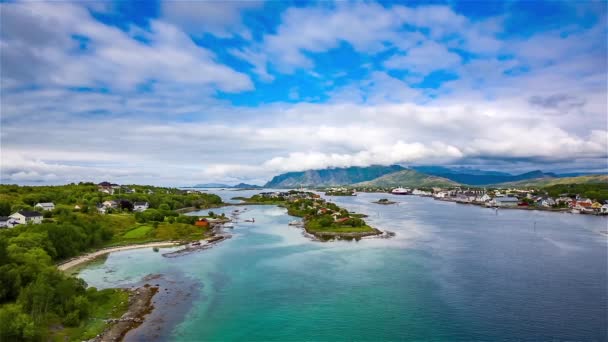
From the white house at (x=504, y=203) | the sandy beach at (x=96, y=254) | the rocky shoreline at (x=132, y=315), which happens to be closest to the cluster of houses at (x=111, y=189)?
the sandy beach at (x=96, y=254)

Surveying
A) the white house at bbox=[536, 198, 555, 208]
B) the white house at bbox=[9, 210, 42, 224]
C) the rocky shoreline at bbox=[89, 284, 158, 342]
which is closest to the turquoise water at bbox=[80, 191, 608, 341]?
the rocky shoreline at bbox=[89, 284, 158, 342]

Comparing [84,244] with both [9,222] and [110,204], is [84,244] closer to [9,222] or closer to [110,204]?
[9,222]

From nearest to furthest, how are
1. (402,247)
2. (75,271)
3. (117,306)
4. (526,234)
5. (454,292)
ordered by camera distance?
(117,306) < (454,292) < (75,271) < (402,247) < (526,234)

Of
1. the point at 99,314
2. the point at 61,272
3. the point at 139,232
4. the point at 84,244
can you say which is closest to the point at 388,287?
the point at 99,314

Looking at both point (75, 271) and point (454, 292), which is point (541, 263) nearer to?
point (454, 292)

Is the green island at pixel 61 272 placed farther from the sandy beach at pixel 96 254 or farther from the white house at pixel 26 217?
the sandy beach at pixel 96 254

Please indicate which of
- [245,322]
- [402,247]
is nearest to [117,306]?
[245,322]

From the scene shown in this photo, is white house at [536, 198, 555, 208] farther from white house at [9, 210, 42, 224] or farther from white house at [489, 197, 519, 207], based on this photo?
white house at [9, 210, 42, 224]
